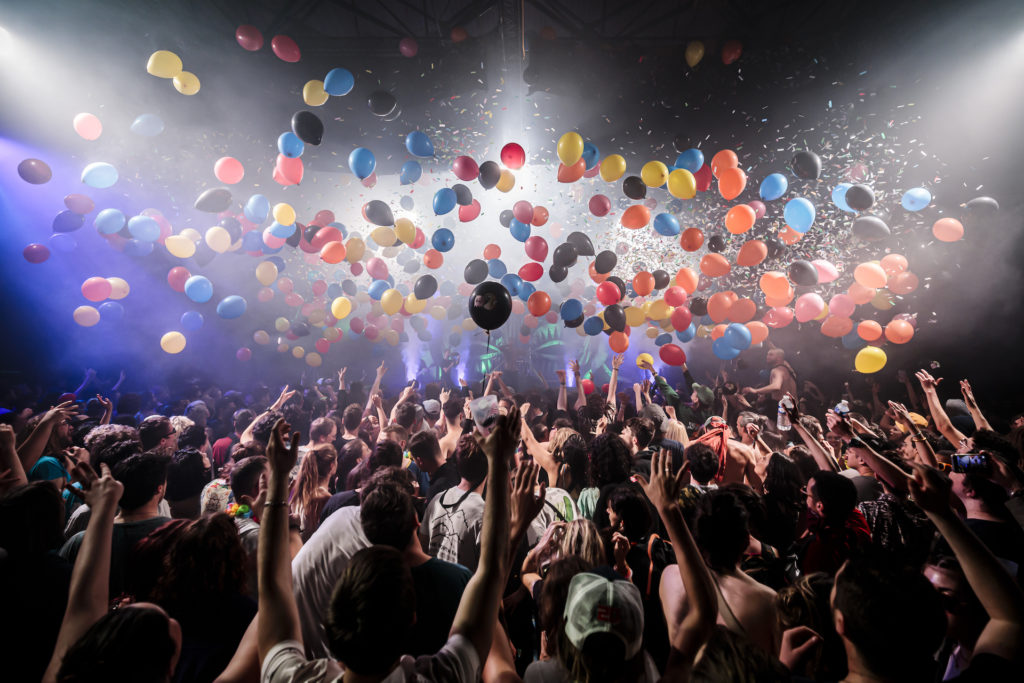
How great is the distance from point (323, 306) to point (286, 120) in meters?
3.50

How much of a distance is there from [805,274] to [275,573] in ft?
18.7

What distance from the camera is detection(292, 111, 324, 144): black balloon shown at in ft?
15.3

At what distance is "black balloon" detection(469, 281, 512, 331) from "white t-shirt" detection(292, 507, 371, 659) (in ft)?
7.70

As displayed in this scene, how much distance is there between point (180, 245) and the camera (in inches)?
218

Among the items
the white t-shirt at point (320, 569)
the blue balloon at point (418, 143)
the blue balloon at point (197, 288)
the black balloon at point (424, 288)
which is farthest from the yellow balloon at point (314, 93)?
the white t-shirt at point (320, 569)

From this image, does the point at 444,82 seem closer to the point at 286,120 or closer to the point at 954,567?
the point at 286,120

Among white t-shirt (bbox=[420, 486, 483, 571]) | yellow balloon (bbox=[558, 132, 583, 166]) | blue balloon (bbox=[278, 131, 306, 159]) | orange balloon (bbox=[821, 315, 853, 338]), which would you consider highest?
blue balloon (bbox=[278, 131, 306, 159])

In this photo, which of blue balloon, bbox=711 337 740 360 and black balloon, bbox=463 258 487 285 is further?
black balloon, bbox=463 258 487 285

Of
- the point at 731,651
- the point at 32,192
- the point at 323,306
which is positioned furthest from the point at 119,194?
the point at 731,651

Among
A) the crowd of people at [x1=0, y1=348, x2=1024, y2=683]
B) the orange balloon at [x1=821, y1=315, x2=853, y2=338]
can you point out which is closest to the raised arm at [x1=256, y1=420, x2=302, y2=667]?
the crowd of people at [x1=0, y1=348, x2=1024, y2=683]

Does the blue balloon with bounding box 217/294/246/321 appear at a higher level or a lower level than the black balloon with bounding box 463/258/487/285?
lower

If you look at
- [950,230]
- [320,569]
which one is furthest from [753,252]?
[320,569]

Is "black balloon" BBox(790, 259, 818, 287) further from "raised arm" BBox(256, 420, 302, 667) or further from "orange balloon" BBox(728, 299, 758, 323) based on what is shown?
"raised arm" BBox(256, 420, 302, 667)

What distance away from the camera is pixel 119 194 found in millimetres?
7258
